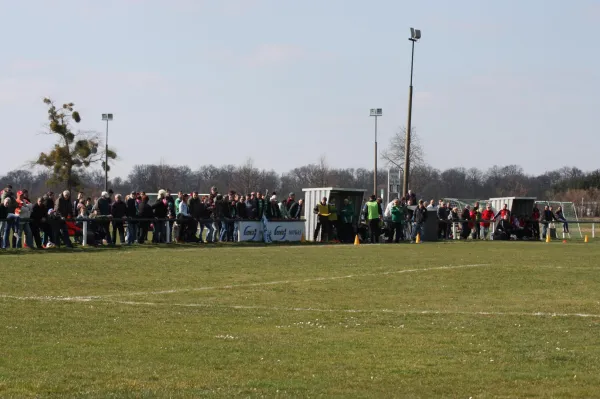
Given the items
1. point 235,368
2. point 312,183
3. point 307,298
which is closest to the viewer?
point 235,368

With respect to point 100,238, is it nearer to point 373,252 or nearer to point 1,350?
point 373,252

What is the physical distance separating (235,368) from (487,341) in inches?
136

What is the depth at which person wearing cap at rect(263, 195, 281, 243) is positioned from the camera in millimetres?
41719

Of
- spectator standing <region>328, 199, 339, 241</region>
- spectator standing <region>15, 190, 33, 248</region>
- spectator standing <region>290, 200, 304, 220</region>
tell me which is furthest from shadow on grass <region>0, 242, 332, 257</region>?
spectator standing <region>290, 200, 304, 220</region>

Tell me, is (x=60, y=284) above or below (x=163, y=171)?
below

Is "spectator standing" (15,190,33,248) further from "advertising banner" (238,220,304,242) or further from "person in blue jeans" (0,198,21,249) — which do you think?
"advertising banner" (238,220,304,242)

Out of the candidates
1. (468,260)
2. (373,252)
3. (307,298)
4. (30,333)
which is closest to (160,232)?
(373,252)

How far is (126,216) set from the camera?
3638cm

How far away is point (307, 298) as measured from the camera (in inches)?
688

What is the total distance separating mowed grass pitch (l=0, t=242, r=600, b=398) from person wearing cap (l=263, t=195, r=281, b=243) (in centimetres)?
1663

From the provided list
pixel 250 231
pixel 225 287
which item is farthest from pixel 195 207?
pixel 225 287

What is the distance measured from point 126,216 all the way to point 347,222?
10.6m

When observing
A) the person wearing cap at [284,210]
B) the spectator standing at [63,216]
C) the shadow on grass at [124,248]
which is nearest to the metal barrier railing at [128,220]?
the spectator standing at [63,216]

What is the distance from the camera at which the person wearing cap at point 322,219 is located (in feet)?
139
